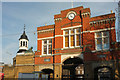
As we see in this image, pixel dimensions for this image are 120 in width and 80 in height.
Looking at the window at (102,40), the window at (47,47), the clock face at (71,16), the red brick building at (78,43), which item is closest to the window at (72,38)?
the red brick building at (78,43)

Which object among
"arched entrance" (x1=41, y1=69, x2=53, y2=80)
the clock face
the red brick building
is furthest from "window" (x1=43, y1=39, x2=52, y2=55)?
the clock face

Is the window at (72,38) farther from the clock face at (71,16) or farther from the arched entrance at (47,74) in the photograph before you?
the arched entrance at (47,74)

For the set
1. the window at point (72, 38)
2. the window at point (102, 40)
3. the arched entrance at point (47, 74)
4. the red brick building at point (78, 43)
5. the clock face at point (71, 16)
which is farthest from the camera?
the arched entrance at point (47, 74)

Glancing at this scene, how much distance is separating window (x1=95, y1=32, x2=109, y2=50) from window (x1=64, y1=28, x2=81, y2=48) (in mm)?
2444

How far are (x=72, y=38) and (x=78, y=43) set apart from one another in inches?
44.9

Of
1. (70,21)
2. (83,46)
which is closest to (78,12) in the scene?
(70,21)

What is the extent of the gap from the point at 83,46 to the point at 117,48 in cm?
416

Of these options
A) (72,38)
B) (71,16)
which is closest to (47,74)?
(72,38)

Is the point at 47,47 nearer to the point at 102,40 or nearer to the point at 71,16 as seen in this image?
the point at 71,16

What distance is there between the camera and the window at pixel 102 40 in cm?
2012

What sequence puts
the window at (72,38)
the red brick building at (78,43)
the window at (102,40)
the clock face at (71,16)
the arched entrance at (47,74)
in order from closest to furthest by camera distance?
the red brick building at (78,43)
the window at (102,40)
the window at (72,38)
the clock face at (71,16)
the arched entrance at (47,74)

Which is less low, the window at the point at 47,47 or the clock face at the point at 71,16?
the clock face at the point at 71,16

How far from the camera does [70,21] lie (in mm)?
22328

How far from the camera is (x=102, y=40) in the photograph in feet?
66.5
